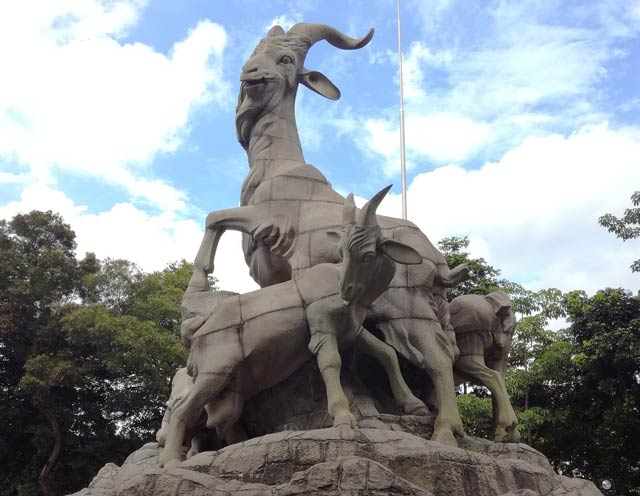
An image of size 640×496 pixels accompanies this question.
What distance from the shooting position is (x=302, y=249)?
305 inches

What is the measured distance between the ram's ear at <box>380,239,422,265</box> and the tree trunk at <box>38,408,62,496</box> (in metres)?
18.9

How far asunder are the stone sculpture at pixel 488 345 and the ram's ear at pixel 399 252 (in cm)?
192

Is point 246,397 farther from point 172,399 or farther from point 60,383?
point 60,383

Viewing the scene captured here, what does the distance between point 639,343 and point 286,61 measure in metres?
12.9

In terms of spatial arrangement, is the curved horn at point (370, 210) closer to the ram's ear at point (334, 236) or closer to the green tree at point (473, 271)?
the ram's ear at point (334, 236)

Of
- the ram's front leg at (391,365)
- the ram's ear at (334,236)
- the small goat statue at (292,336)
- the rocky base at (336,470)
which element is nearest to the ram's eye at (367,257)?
the small goat statue at (292,336)

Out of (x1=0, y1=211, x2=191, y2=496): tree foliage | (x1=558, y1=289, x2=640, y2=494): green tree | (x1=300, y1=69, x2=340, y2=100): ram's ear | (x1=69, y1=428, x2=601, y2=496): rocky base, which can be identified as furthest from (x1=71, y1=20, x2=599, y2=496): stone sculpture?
(x1=0, y1=211, x2=191, y2=496): tree foliage

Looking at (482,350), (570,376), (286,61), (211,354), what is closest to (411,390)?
(482,350)

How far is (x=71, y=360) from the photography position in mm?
22391

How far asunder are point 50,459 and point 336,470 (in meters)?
19.6

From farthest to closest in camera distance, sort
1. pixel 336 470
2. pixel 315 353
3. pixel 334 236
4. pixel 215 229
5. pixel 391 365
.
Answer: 1. pixel 215 229
2. pixel 391 365
3. pixel 334 236
4. pixel 315 353
5. pixel 336 470

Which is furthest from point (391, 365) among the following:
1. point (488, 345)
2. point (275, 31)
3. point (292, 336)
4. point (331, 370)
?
point (275, 31)

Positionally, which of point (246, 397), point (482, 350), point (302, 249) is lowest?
point (246, 397)

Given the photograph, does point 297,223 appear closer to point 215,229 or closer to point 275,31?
point 215,229
